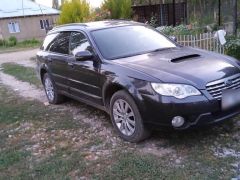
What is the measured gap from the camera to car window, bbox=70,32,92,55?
18.4ft

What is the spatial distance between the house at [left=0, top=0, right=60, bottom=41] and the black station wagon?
39.4m

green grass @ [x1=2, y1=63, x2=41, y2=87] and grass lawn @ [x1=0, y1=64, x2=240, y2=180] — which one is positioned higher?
grass lawn @ [x1=0, y1=64, x2=240, y2=180]

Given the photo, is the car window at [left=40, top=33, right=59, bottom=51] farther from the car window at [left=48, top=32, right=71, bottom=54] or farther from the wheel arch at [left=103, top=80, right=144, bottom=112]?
the wheel arch at [left=103, top=80, right=144, bottom=112]

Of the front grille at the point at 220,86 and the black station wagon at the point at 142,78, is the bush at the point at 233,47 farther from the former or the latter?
the front grille at the point at 220,86

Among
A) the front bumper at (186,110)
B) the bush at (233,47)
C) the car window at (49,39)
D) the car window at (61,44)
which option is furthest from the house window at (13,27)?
the front bumper at (186,110)

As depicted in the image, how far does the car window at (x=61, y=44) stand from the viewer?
636cm

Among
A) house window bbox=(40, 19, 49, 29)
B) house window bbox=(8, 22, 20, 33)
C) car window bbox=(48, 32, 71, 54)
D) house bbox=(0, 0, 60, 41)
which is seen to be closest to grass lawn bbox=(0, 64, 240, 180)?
car window bbox=(48, 32, 71, 54)

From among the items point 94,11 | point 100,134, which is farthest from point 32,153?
point 94,11

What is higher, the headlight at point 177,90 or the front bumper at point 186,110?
the headlight at point 177,90

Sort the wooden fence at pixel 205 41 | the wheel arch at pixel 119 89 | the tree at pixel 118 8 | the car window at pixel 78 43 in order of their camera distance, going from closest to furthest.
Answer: the wheel arch at pixel 119 89 → the car window at pixel 78 43 → the wooden fence at pixel 205 41 → the tree at pixel 118 8

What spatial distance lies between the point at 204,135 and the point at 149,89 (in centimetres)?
113

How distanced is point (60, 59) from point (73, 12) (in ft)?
35.1

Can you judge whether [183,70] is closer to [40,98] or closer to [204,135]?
[204,135]

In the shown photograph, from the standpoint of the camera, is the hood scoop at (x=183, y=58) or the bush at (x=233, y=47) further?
the bush at (x=233, y=47)
